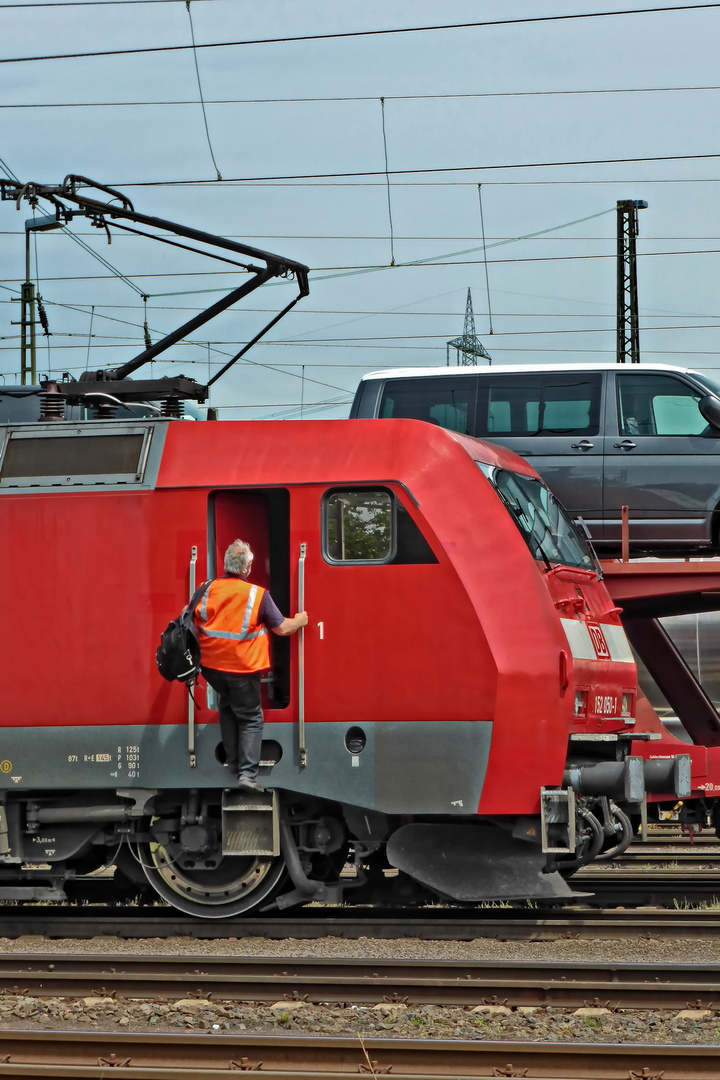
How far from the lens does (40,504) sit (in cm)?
891

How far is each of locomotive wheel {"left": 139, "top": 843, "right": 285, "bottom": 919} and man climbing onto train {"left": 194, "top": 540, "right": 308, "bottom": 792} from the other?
28.5 inches

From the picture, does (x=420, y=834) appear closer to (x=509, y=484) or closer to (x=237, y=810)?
(x=237, y=810)

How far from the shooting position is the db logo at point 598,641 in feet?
29.9

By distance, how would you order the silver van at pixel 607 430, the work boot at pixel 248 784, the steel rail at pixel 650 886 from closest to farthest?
the work boot at pixel 248 784
the steel rail at pixel 650 886
the silver van at pixel 607 430

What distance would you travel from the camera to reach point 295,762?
838 cm

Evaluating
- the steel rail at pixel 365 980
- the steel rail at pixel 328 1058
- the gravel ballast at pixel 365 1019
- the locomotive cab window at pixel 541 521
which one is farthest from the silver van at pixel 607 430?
the steel rail at pixel 328 1058

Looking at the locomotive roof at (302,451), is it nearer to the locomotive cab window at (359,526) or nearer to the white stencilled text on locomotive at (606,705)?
the locomotive cab window at (359,526)

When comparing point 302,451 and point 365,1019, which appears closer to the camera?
point 365,1019

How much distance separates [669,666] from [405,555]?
16.5 ft

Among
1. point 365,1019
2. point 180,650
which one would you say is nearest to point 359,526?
point 180,650

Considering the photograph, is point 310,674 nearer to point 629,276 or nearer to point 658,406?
point 658,406

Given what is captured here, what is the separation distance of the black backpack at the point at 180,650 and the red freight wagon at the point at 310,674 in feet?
1.14

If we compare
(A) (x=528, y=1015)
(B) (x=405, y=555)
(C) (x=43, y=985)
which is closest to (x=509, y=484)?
(B) (x=405, y=555)

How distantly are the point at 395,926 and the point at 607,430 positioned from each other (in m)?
5.55
